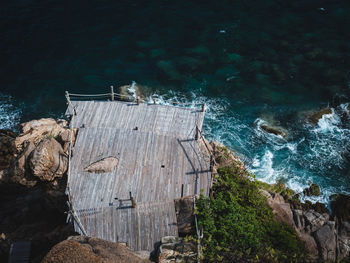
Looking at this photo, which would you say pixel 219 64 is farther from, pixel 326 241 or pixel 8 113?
pixel 8 113

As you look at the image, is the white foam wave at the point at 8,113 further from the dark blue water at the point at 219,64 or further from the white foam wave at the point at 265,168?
the white foam wave at the point at 265,168

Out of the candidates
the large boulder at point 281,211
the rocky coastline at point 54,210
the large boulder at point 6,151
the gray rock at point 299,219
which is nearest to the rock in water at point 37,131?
the large boulder at point 6,151

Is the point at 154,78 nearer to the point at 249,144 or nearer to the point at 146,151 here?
the point at 249,144

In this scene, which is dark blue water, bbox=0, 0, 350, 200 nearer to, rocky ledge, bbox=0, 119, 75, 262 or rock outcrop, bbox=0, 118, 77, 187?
rock outcrop, bbox=0, 118, 77, 187

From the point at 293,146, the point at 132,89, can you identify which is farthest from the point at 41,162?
the point at 293,146

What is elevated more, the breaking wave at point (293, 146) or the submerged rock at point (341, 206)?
the breaking wave at point (293, 146)

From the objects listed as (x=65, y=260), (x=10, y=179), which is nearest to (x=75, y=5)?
(x=10, y=179)

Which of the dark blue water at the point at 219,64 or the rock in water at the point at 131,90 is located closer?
the dark blue water at the point at 219,64
